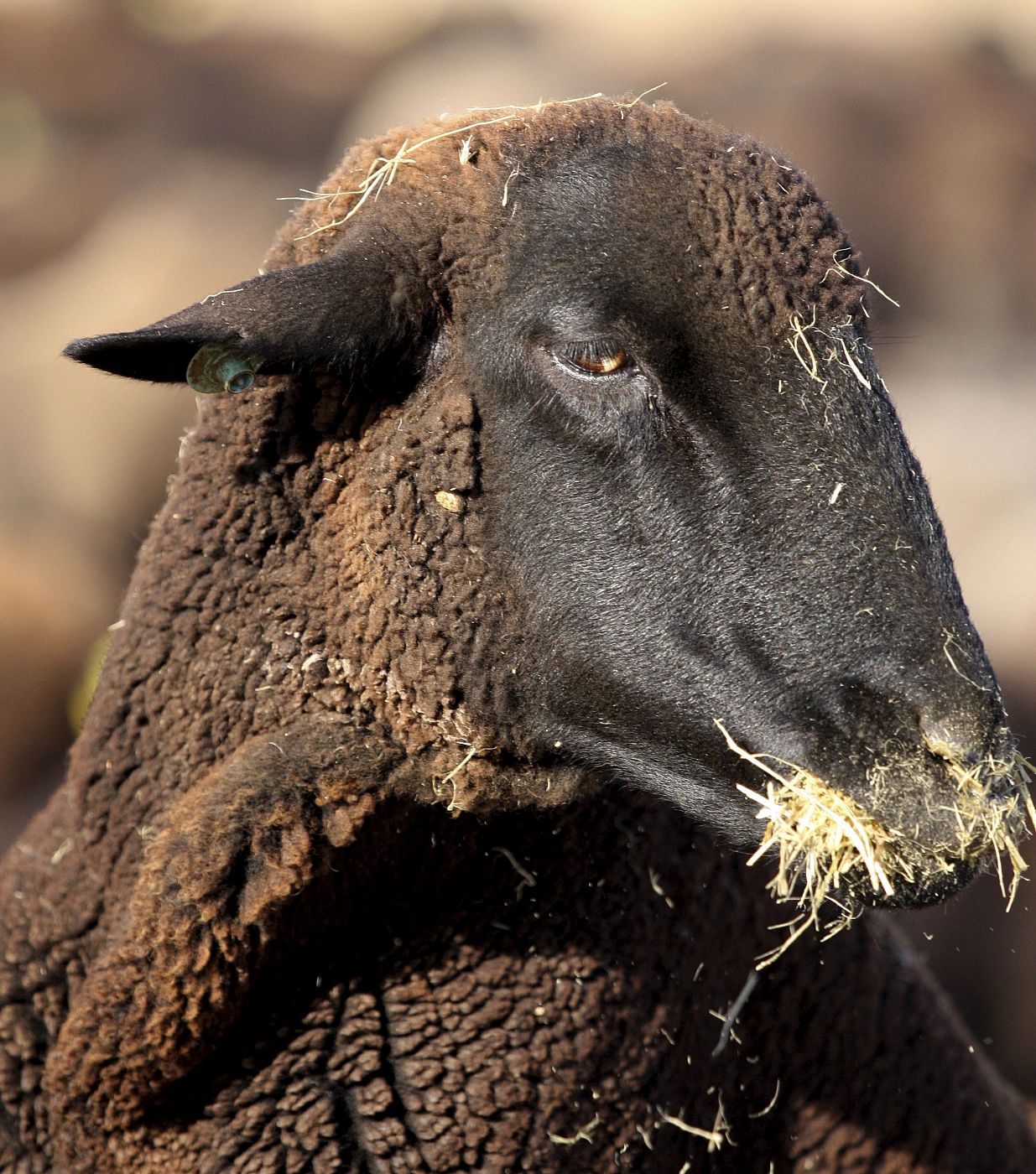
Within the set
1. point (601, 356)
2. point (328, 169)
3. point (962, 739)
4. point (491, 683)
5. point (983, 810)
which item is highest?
point (328, 169)

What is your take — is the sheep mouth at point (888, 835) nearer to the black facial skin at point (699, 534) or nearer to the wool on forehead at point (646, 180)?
the black facial skin at point (699, 534)

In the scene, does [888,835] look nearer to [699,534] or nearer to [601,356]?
[699,534]

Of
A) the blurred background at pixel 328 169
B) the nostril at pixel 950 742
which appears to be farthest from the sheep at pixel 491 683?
the blurred background at pixel 328 169

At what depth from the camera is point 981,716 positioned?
2498mm

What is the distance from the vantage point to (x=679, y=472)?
8.81ft

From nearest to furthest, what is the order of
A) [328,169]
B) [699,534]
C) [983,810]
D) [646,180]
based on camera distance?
1. [983,810]
2. [699,534]
3. [646,180]
4. [328,169]

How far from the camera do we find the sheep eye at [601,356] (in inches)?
107

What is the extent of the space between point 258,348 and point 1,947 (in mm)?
1568

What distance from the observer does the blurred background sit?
9.65 m

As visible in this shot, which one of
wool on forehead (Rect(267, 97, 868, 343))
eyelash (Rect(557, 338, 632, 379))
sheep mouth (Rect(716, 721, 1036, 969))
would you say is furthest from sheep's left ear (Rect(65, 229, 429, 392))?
sheep mouth (Rect(716, 721, 1036, 969))

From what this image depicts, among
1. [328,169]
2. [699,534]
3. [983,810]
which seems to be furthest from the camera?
[328,169]

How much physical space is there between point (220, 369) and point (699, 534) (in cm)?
103

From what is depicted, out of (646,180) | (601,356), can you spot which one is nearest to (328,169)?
(646,180)

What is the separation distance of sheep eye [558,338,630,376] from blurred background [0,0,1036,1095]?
16.5 feet
